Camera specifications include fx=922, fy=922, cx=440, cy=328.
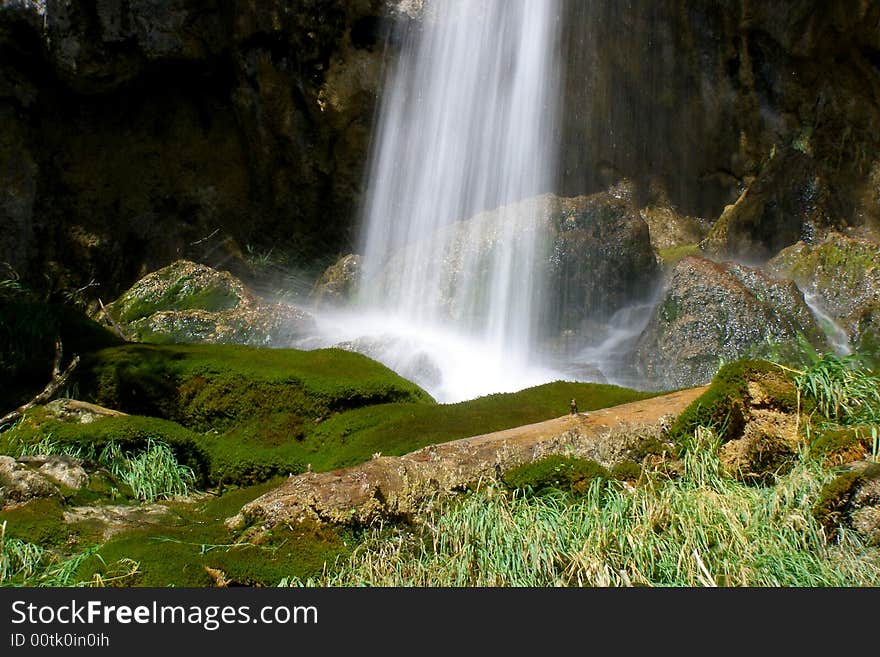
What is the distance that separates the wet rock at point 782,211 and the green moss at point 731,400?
9.64 meters

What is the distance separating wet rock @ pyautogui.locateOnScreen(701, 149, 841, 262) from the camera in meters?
14.3

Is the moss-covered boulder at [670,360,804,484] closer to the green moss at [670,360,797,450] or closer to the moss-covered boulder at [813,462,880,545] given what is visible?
the green moss at [670,360,797,450]

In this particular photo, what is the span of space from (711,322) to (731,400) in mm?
6706

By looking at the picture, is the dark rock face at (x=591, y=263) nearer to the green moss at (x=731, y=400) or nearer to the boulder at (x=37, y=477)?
the green moss at (x=731, y=400)

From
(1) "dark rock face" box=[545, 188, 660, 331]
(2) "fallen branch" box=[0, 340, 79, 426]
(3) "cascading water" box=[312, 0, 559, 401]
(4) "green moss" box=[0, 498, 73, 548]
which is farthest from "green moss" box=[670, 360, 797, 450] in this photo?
(3) "cascading water" box=[312, 0, 559, 401]

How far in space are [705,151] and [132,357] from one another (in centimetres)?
1253

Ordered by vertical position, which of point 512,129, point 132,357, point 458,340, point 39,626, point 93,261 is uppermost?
point 512,129

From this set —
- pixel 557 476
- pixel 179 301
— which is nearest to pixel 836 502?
pixel 557 476

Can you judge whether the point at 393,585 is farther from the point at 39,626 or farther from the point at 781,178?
the point at 781,178

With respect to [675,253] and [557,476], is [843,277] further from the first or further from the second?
[557,476]

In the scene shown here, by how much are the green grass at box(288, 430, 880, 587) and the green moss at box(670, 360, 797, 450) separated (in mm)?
439

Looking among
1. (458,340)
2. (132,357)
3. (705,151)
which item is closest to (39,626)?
(132,357)

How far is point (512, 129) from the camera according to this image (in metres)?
16.7

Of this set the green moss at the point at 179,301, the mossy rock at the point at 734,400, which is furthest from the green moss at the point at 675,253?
the mossy rock at the point at 734,400
